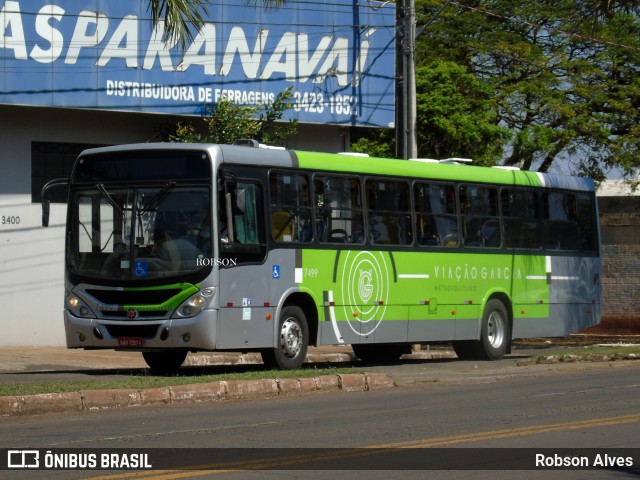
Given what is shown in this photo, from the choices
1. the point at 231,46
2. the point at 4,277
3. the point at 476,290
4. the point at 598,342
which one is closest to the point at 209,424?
the point at 476,290

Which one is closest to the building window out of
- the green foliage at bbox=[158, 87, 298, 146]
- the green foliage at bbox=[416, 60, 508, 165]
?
the green foliage at bbox=[158, 87, 298, 146]

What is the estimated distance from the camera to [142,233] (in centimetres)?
1611

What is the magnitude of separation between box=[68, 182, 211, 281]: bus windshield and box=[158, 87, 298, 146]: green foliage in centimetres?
681

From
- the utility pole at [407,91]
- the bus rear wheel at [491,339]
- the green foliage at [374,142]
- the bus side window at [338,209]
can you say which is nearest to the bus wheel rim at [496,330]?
the bus rear wheel at [491,339]

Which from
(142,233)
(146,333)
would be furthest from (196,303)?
(142,233)

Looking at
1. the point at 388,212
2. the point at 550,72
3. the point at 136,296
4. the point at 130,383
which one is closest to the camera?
the point at 130,383

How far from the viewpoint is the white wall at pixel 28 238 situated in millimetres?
22297

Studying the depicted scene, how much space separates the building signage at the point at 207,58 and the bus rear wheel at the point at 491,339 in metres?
6.74

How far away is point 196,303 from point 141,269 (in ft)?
3.00

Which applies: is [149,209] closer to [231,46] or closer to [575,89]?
[231,46]

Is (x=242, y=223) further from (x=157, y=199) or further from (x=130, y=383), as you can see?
(x=130, y=383)

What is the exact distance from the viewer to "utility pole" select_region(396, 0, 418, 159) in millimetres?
22578

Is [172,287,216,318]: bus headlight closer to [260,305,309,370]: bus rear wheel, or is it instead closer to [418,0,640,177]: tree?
[260,305,309,370]: bus rear wheel

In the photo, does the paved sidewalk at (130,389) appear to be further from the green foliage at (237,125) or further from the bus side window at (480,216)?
the green foliage at (237,125)
